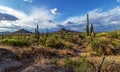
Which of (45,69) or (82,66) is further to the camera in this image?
(82,66)

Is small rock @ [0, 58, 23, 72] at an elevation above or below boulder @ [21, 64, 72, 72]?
below

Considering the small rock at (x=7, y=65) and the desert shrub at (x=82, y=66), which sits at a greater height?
the desert shrub at (x=82, y=66)

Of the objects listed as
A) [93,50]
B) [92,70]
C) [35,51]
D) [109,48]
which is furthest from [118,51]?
[92,70]

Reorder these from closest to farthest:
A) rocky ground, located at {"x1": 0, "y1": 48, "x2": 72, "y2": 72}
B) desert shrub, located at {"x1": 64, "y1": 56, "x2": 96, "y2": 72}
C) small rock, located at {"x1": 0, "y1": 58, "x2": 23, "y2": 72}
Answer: desert shrub, located at {"x1": 64, "y1": 56, "x2": 96, "y2": 72} → rocky ground, located at {"x1": 0, "y1": 48, "x2": 72, "y2": 72} → small rock, located at {"x1": 0, "y1": 58, "x2": 23, "y2": 72}

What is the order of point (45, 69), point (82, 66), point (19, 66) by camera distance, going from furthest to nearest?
1. point (19, 66)
2. point (82, 66)
3. point (45, 69)

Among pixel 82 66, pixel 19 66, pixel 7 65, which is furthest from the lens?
pixel 19 66

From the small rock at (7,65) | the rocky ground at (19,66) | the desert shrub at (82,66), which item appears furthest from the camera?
the small rock at (7,65)

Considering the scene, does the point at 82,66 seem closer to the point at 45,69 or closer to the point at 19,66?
the point at 45,69

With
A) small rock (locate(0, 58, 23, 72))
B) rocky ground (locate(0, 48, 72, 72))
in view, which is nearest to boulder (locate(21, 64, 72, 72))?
rocky ground (locate(0, 48, 72, 72))

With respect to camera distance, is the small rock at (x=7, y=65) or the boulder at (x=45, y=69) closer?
the boulder at (x=45, y=69)

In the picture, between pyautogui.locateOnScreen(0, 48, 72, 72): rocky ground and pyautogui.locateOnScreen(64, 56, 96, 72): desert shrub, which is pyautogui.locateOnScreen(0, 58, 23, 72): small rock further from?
pyautogui.locateOnScreen(64, 56, 96, 72): desert shrub

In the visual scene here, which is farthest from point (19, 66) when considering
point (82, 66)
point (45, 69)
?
point (82, 66)

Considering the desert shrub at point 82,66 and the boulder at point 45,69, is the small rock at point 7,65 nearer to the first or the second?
the boulder at point 45,69

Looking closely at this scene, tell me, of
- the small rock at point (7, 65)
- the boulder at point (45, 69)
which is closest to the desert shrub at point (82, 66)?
the boulder at point (45, 69)
